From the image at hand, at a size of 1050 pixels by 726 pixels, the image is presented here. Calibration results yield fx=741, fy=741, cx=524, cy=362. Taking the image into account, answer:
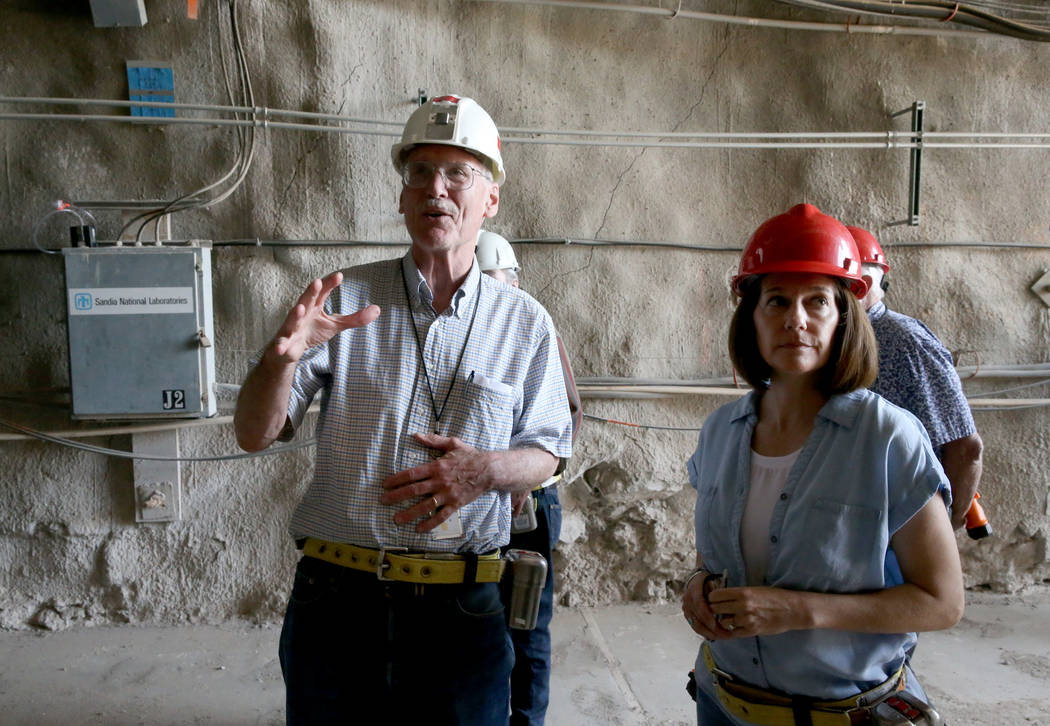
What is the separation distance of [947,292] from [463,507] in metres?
2.84

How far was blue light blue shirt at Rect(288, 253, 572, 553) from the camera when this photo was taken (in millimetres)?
1401

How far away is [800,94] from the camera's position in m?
3.21

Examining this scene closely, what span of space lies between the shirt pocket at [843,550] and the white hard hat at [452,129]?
98 centimetres

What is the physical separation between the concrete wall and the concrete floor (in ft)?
0.50

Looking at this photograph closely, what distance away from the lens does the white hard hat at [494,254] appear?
2.76m

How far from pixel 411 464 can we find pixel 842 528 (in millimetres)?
752

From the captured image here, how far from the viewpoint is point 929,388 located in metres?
1.89

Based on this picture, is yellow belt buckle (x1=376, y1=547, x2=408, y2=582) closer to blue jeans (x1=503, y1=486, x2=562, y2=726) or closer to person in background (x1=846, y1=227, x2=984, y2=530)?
blue jeans (x1=503, y1=486, x2=562, y2=726)

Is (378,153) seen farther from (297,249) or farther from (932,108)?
(932,108)

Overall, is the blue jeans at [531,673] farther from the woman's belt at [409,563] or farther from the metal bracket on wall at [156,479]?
the metal bracket on wall at [156,479]

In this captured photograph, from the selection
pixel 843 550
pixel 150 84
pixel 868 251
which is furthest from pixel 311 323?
pixel 150 84

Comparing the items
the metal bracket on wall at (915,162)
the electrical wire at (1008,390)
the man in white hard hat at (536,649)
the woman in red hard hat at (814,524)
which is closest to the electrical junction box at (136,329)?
the man in white hard hat at (536,649)

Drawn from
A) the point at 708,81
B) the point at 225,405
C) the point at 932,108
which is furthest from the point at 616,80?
the point at 225,405

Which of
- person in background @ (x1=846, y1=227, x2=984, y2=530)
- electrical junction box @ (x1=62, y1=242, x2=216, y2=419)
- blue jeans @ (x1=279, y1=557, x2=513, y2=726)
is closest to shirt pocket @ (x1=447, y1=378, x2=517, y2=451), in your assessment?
blue jeans @ (x1=279, y1=557, x2=513, y2=726)
